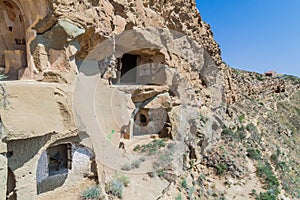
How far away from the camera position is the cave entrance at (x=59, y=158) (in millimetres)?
4973

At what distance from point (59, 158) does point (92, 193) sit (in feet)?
4.26

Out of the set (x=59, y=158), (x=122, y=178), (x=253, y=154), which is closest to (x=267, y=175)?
(x=253, y=154)

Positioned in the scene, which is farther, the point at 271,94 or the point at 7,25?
the point at 271,94

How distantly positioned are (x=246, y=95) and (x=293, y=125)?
684cm

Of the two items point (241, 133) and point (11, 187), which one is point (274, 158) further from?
point (11, 187)

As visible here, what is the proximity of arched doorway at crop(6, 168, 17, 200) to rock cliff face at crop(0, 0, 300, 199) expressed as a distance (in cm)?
2

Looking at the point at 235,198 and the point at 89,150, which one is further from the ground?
the point at 89,150

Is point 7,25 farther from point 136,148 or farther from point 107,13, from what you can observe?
point 136,148

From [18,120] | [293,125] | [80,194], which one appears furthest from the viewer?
[293,125]

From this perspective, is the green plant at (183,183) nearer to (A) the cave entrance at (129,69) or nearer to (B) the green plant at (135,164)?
(B) the green plant at (135,164)

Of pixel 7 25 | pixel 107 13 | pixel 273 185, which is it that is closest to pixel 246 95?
pixel 273 185

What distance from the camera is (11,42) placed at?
560cm

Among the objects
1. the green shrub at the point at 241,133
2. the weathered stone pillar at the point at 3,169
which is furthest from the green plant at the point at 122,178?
the green shrub at the point at 241,133

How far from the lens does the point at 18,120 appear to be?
3285mm
